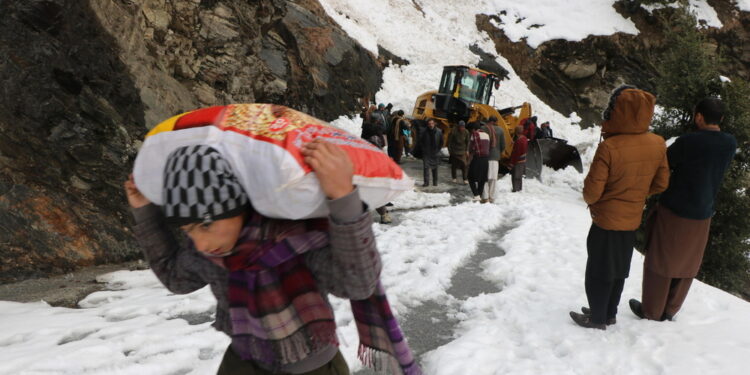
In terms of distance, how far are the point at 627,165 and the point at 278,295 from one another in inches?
117

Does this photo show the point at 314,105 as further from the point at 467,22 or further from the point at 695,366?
the point at 467,22

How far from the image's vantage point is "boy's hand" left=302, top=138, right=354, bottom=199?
1.14 metres

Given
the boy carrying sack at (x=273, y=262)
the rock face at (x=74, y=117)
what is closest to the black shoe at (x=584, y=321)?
the boy carrying sack at (x=273, y=262)

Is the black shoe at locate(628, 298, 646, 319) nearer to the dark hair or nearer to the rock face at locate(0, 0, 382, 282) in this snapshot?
the dark hair

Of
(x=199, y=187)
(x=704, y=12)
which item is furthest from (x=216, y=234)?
(x=704, y=12)

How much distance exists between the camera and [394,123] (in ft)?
41.0

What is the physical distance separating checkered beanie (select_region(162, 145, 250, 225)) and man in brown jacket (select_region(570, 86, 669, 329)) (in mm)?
2982

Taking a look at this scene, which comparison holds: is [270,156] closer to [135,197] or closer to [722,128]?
[135,197]

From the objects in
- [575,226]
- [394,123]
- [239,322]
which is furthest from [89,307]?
[394,123]

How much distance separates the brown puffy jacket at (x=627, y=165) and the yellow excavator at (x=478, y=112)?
953 cm

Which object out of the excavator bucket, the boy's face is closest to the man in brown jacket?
the boy's face

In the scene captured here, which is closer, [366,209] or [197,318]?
[366,209]

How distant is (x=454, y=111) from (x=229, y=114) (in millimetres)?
13873

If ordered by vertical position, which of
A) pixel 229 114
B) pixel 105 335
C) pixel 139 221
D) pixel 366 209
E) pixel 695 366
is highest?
pixel 229 114
